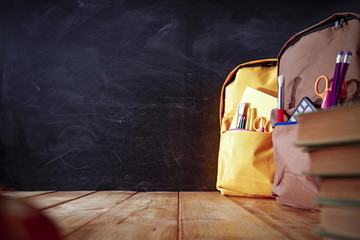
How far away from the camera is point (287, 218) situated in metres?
0.68

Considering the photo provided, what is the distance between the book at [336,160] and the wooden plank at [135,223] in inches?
11.6

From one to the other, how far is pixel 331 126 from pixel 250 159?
694 millimetres

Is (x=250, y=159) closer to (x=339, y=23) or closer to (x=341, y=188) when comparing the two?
(x=339, y=23)

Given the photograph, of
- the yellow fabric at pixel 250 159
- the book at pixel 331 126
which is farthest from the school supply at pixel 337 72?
the book at pixel 331 126

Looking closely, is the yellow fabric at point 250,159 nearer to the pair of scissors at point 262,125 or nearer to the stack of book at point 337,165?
the pair of scissors at point 262,125

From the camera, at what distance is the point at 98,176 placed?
1.24m

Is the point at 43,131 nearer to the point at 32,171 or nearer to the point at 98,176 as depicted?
the point at 32,171

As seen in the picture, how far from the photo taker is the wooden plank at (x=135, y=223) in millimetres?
525

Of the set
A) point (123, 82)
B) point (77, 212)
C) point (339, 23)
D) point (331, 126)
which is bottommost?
point (77, 212)

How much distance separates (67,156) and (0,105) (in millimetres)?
406

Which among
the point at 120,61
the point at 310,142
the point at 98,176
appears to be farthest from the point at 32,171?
the point at 310,142

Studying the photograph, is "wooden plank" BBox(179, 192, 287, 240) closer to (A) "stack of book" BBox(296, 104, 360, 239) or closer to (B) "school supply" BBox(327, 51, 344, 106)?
(A) "stack of book" BBox(296, 104, 360, 239)

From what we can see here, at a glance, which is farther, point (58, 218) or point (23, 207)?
point (58, 218)

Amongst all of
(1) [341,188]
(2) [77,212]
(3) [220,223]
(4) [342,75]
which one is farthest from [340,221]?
(2) [77,212]
